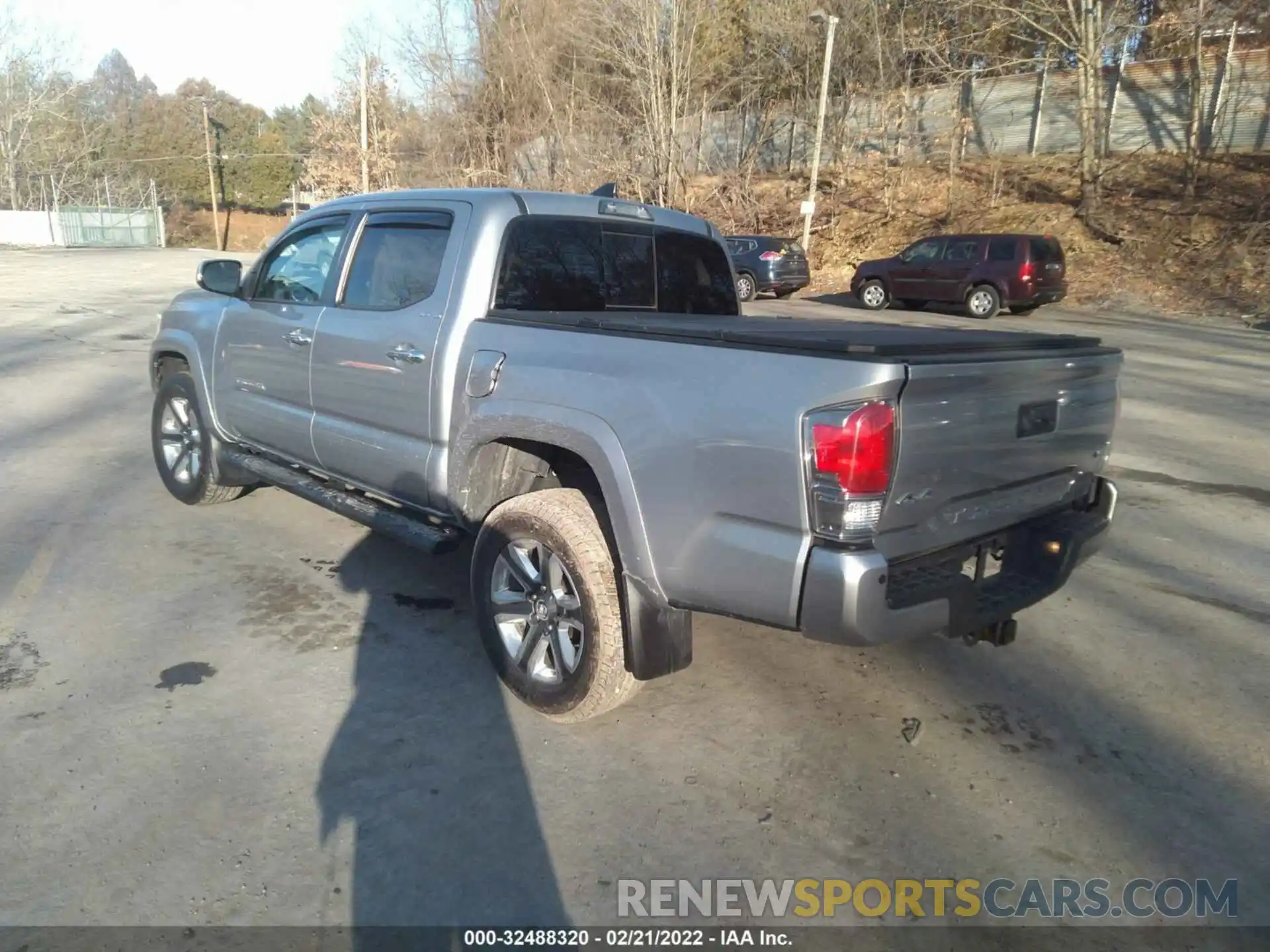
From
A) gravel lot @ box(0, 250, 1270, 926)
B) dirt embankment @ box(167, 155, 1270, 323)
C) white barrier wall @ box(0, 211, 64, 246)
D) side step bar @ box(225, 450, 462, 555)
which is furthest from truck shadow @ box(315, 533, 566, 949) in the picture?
white barrier wall @ box(0, 211, 64, 246)

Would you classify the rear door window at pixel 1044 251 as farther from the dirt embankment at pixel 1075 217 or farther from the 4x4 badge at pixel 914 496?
the 4x4 badge at pixel 914 496

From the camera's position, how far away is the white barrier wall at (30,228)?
4834 cm

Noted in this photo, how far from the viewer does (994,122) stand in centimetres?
3045

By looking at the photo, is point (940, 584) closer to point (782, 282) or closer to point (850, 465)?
point (850, 465)

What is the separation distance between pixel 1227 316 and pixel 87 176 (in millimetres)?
64718

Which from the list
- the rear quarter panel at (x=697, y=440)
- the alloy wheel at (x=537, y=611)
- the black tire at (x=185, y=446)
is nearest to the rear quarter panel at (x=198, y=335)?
the black tire at (x=185, y=446)

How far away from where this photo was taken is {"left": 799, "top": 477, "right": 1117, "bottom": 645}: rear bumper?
8.45ft

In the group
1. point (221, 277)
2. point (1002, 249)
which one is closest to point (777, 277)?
point (1002, 249)

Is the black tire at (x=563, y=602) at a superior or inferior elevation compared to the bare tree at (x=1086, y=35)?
inferior

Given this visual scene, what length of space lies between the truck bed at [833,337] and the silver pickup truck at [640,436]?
0.02 m

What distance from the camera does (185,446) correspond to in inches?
231

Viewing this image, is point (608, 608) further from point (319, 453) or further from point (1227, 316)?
point (1227, 316)

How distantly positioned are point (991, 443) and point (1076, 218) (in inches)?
986

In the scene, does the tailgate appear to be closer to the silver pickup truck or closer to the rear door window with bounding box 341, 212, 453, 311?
the silver pickup truck
